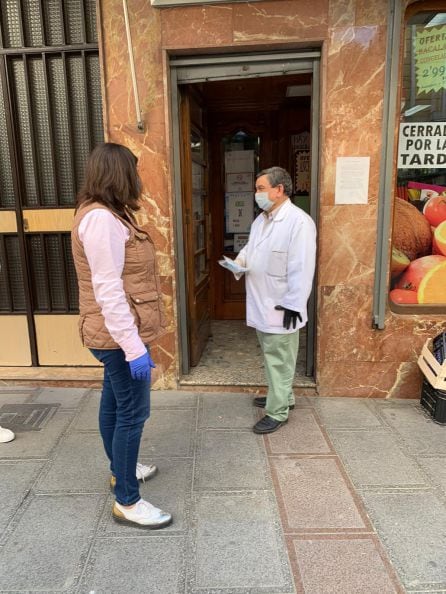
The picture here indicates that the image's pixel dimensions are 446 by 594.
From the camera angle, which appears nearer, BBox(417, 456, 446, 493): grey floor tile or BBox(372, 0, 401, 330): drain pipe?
BBox(417, 456, 446, 493): grey floor tile

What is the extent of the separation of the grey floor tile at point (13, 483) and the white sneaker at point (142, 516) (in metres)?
0.62

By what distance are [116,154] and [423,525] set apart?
2.39m

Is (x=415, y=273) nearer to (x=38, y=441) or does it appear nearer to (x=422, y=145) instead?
(x=422, y=145)

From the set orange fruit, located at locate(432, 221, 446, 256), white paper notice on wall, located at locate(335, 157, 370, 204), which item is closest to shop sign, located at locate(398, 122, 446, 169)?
white paper notice on wall, located at locate(335, 157, 370, 204)

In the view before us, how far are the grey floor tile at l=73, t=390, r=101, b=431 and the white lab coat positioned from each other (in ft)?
4.74

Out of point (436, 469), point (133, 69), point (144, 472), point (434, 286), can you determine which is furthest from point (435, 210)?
point (144, 472)

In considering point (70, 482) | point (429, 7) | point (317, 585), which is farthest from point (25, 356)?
point (429, 7)

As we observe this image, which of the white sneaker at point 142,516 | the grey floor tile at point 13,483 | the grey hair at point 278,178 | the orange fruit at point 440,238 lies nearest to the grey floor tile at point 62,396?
the grey floor tile at point 13,483

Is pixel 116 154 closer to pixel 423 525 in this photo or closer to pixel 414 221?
pixel 423 525

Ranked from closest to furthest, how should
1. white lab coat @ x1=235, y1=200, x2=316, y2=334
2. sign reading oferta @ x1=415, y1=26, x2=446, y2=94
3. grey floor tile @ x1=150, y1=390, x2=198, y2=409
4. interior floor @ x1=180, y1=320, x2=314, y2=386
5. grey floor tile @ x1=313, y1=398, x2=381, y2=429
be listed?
white lab coat @ x1=235, y1=200, x2=316, y2=334, grey floor tile @ x1=313, y1=398, x2=381, y2=429, sign reading oferta @ x1=415, y1=26, x2=446, y2=94, grey floor tile @ x1=150, y1=390, x2=198, y2=409, interior floor @ x1=180, y1=320, x2=314, y2=386

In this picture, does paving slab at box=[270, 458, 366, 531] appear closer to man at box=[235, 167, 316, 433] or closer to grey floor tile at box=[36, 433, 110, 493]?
man at box=[235, 167, 316, 433]

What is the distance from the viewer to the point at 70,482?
2.76 meters

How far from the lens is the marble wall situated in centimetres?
336

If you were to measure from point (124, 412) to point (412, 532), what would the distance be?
1.56 meters
